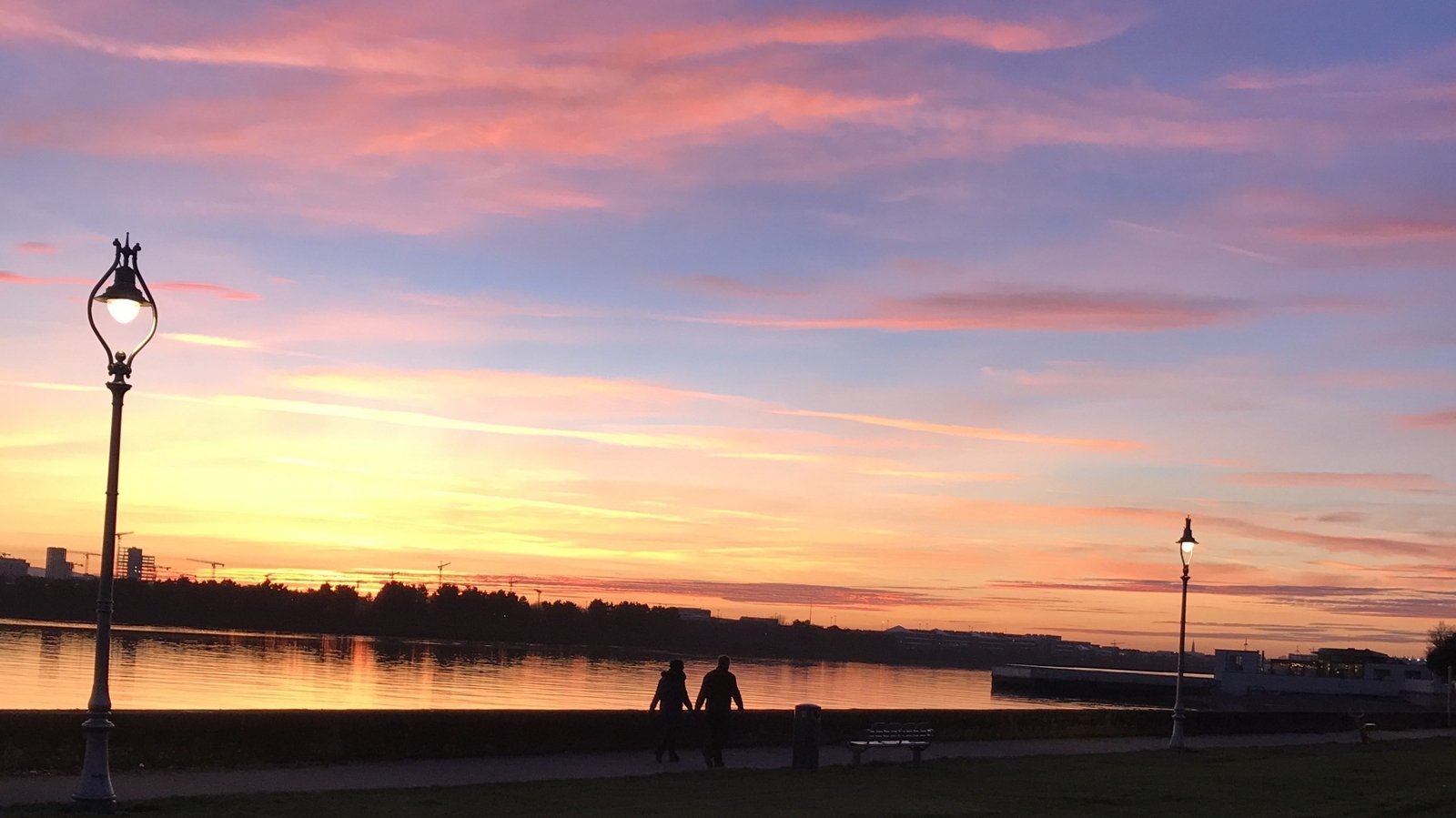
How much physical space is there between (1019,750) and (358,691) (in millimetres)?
69963

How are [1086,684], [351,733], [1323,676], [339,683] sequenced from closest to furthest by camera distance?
[351,733], [339,683], [1323,676], [1086,684]

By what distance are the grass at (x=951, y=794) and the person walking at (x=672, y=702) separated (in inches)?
72.1

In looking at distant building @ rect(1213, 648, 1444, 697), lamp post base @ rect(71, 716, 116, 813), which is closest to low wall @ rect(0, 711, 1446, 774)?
lamp post base @ rect(71, 716, 116, 813)

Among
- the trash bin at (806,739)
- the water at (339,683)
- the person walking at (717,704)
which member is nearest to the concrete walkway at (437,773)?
the person walking at (717,704)

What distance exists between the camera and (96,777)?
15.1 metres

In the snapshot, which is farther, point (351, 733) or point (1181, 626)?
point (1181, 626)

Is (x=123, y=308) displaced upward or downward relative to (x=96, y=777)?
upward

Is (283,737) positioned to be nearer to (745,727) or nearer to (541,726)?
(541,726)

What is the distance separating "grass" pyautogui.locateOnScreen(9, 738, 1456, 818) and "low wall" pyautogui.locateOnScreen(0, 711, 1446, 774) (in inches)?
110

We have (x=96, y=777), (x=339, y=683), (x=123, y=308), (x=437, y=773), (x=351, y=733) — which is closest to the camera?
(x=96, y=777)

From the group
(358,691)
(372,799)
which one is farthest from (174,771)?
(358,691)

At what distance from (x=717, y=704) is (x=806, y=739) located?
159 cm

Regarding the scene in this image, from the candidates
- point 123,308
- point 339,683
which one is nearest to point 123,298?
point 123,308

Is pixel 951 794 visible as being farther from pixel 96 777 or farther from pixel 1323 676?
pixel 1323 676
